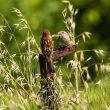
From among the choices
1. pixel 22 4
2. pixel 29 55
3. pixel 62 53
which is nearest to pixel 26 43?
pixel 29 55

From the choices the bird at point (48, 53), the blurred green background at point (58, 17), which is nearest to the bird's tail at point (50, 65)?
the bird at point (48, 53)

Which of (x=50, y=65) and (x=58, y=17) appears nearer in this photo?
(x=50, y=65)

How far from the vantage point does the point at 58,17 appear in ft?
28.4

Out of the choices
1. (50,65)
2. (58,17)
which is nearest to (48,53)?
(50,65)

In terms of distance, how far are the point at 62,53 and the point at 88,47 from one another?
4.37 meters

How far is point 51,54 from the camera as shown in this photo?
166 inches

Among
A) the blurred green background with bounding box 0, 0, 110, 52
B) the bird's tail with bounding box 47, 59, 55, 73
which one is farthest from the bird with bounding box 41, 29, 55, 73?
the blurred green background with bounding box 0, 0, 110, 52

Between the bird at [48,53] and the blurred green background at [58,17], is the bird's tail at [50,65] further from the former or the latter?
the blurred green background at [58,17]

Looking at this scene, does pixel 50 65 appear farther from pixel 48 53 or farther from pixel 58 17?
pixel 58 17

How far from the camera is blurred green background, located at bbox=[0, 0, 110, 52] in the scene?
8.48 metres

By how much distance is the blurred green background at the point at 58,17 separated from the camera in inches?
334

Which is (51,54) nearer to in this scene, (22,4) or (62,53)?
(62,53)

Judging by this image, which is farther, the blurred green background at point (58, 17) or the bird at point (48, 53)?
the blurred green background at point (58, 17)

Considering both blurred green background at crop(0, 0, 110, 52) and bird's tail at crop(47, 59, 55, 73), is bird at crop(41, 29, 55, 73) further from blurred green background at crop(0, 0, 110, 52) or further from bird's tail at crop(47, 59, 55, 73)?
blurred green background at crop(0, 0, 110, 52)
